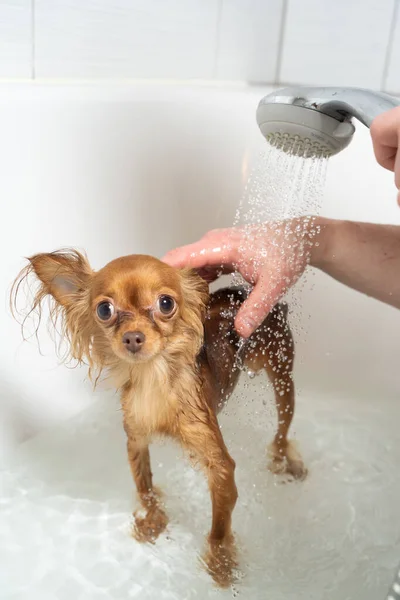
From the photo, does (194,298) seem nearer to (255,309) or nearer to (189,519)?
(255,309)

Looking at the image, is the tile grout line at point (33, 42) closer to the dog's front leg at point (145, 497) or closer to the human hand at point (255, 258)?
the human hand at point (255, 258)

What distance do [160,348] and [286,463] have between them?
1.85ft

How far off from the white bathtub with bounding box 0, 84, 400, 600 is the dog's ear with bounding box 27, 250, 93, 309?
36cm

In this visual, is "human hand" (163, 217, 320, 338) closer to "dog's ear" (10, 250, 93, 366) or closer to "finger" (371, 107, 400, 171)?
"dog's ear" (10, 250, 93, 366)

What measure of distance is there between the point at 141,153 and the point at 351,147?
0.49 meters

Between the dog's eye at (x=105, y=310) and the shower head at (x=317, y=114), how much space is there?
326 mm

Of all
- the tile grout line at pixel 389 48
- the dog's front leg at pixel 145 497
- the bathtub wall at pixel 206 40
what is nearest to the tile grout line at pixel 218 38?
the bathtub wall at pixel 206 40

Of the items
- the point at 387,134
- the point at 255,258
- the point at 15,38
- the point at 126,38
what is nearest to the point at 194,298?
the point at 255,258

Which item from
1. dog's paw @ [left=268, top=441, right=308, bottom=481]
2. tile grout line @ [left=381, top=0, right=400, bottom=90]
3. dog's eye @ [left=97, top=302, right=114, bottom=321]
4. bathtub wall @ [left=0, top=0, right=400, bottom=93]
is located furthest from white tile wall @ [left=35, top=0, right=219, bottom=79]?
dog's paw @ [left=268, top=441, right=308, bottom=481]

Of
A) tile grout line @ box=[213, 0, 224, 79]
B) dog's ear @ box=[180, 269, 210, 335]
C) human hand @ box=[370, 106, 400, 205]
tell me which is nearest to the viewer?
human hand @ box=[370, 106, 400, 205]

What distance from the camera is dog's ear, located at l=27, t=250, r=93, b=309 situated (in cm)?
78

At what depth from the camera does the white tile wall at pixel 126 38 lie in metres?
1.31

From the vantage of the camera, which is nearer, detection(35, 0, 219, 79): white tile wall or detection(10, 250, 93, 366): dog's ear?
detection(10, 250, 93, 366): dog's ear

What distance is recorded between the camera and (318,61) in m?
1.97
